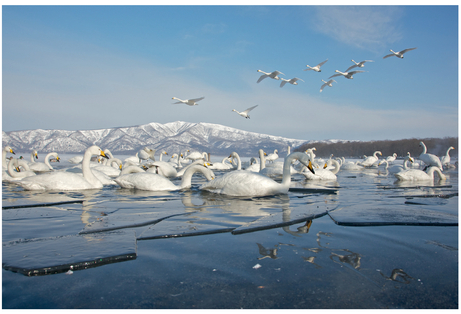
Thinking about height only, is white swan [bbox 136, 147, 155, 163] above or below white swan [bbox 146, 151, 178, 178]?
above

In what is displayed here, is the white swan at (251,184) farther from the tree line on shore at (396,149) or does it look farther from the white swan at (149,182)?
the tree line on shore at (396,149)

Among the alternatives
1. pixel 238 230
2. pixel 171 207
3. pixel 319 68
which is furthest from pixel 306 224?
pixel 319 68

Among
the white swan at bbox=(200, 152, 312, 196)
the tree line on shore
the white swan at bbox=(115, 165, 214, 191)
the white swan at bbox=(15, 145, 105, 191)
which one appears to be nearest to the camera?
the white swan at bbox=(200, 152, 312, 196)

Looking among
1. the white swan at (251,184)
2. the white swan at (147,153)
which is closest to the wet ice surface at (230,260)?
the white swan at (251,184)

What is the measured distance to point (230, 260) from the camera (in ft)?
10.8

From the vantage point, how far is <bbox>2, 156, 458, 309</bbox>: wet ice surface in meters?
2.47

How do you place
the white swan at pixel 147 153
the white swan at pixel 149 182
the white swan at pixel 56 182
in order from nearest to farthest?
the white swan at pixel 56 182
the white swan at pixel 149 182
the white swan at pixel 147 153

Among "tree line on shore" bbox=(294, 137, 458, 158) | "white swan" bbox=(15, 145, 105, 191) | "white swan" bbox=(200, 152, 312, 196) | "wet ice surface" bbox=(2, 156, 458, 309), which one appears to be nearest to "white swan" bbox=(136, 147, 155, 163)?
"white swan" bbox=(15, 145, 105, 191)

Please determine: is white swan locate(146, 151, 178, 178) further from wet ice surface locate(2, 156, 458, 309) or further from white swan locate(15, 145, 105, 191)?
wet ice surface locate(2, 156, 458, 309)

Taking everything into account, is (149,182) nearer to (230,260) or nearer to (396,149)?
(230,260)

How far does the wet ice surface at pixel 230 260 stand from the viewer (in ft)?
8.09

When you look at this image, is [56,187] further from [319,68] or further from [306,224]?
[319,68]

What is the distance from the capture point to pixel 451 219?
5219 mm

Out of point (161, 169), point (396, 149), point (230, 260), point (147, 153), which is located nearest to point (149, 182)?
point (161, 169)
